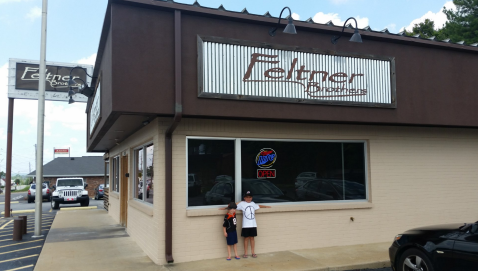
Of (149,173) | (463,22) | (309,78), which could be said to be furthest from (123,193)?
(463,22)

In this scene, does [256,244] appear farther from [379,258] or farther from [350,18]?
[350,18]

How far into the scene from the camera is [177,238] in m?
7.89

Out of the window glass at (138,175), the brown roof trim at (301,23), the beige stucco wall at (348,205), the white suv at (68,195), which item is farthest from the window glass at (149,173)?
the white suv at (68,195)

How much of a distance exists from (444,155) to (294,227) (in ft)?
15.4

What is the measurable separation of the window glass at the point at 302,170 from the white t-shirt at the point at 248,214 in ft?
1.51

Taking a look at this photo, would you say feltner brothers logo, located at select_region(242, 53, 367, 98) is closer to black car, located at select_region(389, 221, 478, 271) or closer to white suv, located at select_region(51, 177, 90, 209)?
black car, located at select_region(389, 221, 478, 271)

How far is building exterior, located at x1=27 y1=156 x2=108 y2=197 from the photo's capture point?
43.1 m

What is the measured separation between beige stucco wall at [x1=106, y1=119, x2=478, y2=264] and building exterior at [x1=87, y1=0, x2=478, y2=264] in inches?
1.1

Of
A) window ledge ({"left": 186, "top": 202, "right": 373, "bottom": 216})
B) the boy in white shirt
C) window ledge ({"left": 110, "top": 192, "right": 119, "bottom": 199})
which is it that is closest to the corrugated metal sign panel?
the boy in white shirt

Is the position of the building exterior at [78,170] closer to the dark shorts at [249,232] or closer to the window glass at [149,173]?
the window glass at [149,173]

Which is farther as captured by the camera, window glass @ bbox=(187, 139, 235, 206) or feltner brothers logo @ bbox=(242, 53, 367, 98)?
feltner brothers logo @ bbox=(242, 53, 367, 98)

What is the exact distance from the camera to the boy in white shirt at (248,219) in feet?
26.7

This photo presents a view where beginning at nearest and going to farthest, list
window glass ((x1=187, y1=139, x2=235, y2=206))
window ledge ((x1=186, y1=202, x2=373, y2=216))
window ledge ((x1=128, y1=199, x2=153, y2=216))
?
1. window ledge ((x1=186, y1=202, x2=373, y2=216))
2. window glass ((x1=187, y1=139, x2=235, y2=206))
3. window ledge ((x1=128, y1=199, x2=153, y2=216))

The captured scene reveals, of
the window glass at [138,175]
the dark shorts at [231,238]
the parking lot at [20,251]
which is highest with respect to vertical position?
Result: the window glass at [138,175]
